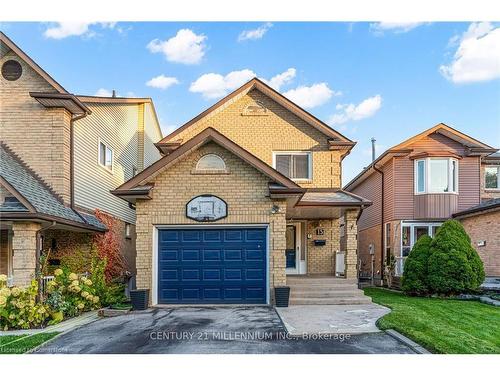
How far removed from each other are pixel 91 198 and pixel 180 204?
4651 mm

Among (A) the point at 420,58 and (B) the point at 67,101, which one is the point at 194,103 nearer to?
(B) the point at 67,101

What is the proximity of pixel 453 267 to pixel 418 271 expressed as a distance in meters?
1.20

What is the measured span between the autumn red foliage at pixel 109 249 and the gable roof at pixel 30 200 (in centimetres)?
41

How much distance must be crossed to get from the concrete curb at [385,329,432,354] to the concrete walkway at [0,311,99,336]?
7258 millimetres

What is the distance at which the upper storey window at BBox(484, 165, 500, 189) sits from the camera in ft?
72.4

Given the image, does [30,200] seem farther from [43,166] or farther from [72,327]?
[72,327]

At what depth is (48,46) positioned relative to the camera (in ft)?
51.5

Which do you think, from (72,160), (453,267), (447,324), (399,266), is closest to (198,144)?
(72,160)

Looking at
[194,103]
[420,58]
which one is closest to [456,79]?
[420,58]

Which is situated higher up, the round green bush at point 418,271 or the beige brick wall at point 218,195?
the beige brick wall at point 218,195

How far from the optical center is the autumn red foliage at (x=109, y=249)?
15.0 m

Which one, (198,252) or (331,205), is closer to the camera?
(198,252)

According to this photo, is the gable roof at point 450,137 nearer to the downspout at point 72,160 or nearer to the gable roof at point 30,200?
the gable roof at point 30,200

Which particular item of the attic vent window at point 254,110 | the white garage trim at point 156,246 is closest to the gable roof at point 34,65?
the white garage trim at point 156,246
